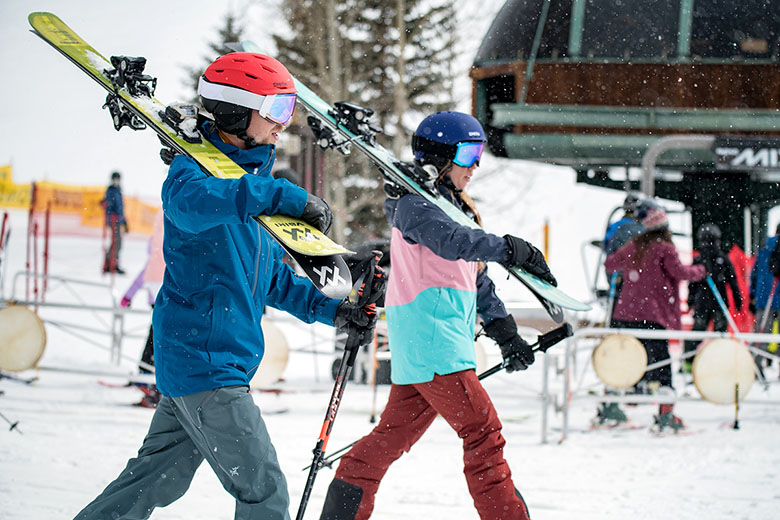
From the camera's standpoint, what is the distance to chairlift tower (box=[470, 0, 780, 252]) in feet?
46.1

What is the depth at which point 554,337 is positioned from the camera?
3.53 meters

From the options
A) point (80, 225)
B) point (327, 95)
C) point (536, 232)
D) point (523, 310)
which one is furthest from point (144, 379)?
point (536, 232)

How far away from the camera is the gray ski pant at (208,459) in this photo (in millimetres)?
2355

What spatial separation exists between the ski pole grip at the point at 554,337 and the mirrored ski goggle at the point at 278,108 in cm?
150

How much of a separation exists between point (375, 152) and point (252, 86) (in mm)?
1166

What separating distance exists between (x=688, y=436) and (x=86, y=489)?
445cm

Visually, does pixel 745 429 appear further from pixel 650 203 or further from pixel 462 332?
pixel 462 332

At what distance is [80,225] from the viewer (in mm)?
27984

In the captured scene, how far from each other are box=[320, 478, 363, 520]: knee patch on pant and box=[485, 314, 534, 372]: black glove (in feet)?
2.66

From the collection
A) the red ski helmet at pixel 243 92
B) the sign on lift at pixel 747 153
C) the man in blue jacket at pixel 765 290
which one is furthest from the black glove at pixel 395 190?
the man in blue jacket at pixel 765 290

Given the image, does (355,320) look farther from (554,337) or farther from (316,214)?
(554,337)

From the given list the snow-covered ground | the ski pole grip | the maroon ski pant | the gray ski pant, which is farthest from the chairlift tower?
the gray ski pant

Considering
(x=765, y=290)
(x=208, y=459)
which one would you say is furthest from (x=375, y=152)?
(x=765, y=290)

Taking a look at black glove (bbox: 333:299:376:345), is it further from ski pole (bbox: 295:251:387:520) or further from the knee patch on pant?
the knee patch on pant
